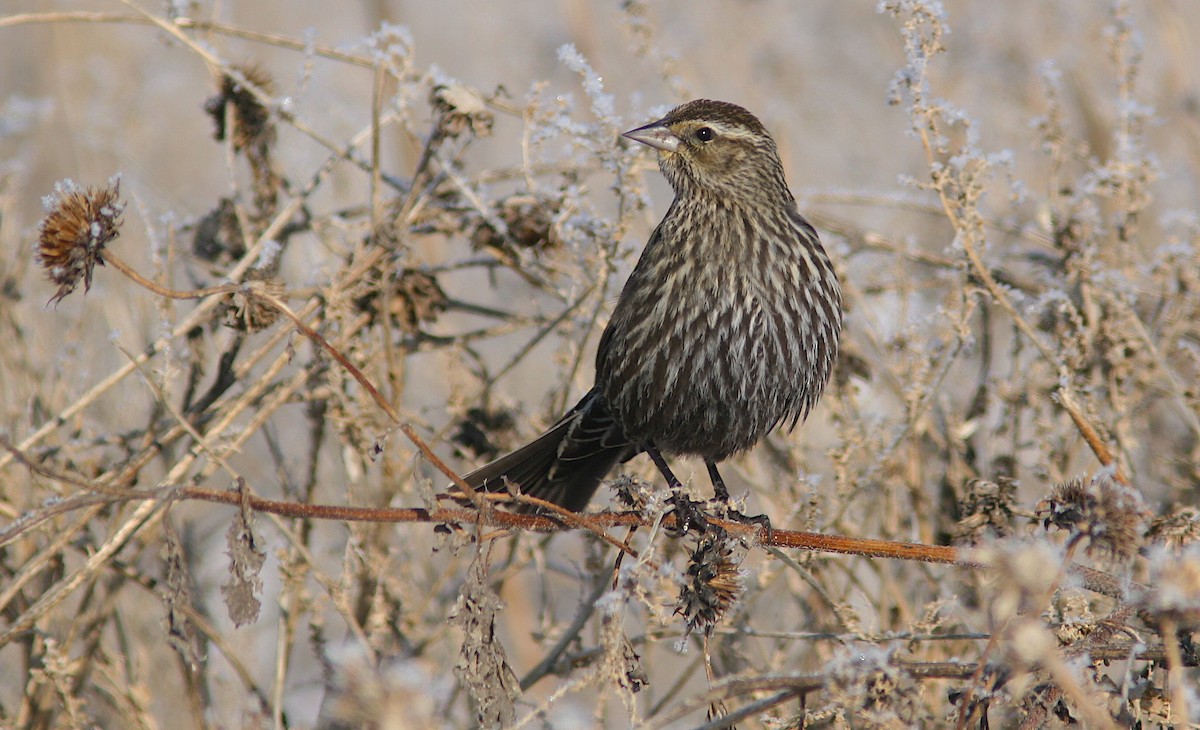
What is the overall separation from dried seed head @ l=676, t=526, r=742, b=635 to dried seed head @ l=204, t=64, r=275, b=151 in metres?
1.93

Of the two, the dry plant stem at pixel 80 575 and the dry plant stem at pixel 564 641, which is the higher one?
the dry plant stem at pixel 564 641

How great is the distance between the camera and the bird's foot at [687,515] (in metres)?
2.46

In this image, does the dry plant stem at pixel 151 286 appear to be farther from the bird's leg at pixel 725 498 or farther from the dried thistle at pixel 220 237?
the dried thistle at pixel 220 237

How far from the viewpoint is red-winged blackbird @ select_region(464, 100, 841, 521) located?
3.13 metres

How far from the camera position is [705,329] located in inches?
123

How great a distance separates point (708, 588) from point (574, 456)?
1125mm

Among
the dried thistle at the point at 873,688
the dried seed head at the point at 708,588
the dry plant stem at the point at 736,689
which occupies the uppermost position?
the dried seed head at the point at 708,588

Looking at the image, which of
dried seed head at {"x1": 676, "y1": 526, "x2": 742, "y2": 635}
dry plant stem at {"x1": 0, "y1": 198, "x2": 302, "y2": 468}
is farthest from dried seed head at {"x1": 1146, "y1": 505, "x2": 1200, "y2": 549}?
dry plant stem at {"x1": 0, "y1": 198, "x2": 302, "y2": 468}

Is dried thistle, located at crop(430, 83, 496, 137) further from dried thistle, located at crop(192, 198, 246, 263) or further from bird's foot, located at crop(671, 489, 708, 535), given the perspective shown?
bird's foot, located at crop(671, 489, 708, 535)

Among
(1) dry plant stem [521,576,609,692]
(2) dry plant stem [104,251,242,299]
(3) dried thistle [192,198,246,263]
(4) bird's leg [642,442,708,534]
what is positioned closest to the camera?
(2) dry plant stem [104,251,242,299]

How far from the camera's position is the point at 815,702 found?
10.5 feet

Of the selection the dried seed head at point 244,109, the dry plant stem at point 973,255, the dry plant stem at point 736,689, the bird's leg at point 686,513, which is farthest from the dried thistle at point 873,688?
the dried seed head at point 244,109

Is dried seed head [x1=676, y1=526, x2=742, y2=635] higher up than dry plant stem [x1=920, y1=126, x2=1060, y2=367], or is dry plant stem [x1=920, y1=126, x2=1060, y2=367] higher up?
dry plant stem [x1=920, y1=126, x2=1060, y2=367]

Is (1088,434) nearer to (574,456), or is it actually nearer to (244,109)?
(574,456)
